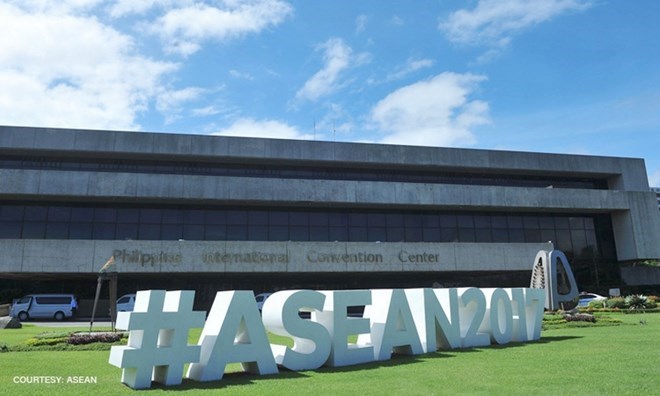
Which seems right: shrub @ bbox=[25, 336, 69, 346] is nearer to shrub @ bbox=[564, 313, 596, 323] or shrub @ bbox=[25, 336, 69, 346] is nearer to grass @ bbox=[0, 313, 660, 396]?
grass @ bbox=[0, 313, 660, 396]

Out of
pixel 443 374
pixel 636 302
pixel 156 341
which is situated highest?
pixel 636 302

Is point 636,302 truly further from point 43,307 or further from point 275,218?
point 43,307

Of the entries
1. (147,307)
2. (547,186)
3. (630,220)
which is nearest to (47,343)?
(147,307)

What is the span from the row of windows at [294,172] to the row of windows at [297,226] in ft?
10.3

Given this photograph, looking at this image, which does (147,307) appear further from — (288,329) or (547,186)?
A: (547,186)

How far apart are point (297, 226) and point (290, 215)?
40.3 inches

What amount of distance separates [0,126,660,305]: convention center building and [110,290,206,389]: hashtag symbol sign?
2594 cm

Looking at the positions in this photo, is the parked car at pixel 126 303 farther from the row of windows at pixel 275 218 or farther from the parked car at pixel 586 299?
the parked car at pixel 586 299

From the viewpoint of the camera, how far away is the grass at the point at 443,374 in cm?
819

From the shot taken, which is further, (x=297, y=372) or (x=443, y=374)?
(x=297, y=372)

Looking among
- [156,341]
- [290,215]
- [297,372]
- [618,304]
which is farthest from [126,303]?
[618,304]

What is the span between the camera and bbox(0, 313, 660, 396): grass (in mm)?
8188

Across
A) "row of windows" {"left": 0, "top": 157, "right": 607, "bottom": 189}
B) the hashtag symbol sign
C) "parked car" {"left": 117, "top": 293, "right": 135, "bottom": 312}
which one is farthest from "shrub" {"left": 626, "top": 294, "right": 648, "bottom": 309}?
"parked car" {"left": 117, "top": 293, "right": 135, "bottom": 312}

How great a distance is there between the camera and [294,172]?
4053 centimetres
